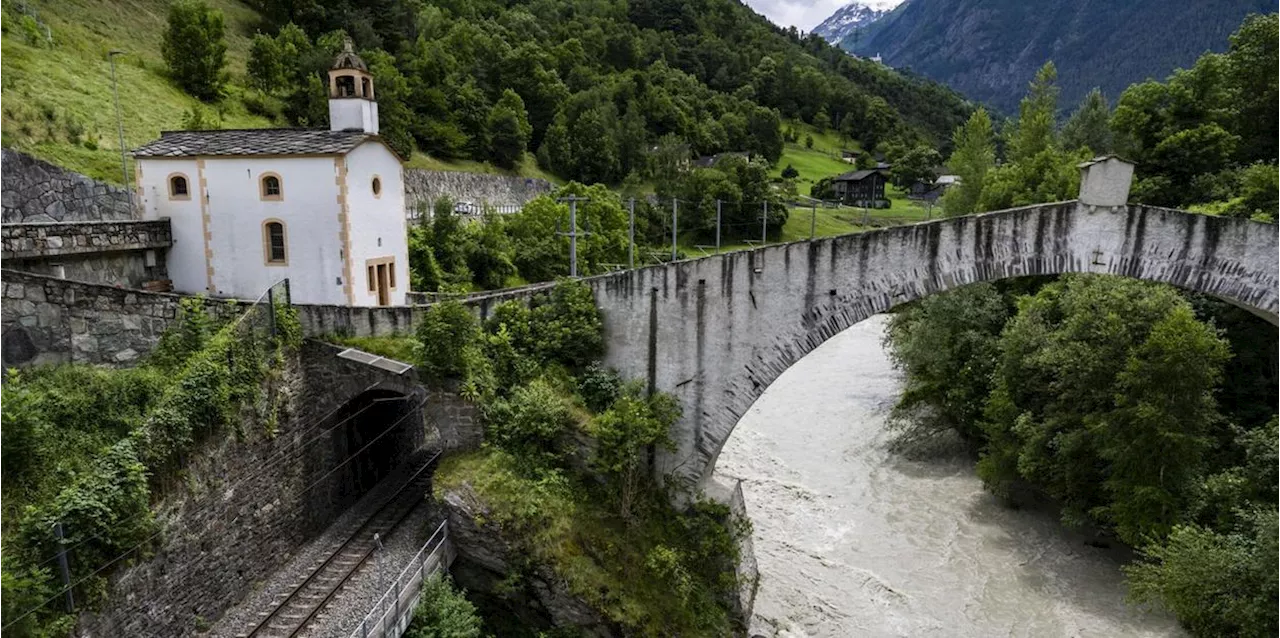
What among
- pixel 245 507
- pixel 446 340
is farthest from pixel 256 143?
pixel 245 507

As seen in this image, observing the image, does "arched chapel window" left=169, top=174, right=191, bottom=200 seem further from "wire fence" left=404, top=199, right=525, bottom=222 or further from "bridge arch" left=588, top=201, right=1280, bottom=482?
"bridge arch" left=588, top=201, right=1280, bottom=482

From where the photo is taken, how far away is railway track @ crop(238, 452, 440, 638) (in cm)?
1228

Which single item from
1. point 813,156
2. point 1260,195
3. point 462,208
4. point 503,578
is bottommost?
point 503,578

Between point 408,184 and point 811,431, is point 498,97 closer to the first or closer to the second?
point 408,184

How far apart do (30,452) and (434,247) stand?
63.4ft

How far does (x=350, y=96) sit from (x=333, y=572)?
12.4 meters

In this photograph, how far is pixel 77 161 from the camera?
23766mm

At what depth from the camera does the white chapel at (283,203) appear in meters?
18.9

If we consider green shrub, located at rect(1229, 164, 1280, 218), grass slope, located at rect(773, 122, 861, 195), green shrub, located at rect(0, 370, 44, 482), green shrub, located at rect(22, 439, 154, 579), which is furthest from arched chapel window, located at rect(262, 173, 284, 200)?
grass slope, located at rect(773, 122, 861, 195)

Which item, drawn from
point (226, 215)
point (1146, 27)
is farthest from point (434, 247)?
point (1146, 27)

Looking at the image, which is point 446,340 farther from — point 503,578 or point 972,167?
point 972,167

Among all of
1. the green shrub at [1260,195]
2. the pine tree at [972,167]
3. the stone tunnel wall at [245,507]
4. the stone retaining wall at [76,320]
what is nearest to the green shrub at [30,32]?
the stone retaining wall at [76,320]

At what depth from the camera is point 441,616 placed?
12.8 meters

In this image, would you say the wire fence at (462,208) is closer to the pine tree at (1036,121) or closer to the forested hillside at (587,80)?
the forested hillside at (587,80)
